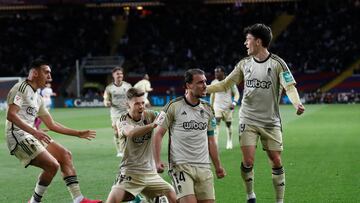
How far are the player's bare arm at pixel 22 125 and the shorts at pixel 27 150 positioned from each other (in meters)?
0.49

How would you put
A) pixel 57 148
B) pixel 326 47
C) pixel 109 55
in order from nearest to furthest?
pixel 57 148 → pixel 326 47 → pixel 109 55

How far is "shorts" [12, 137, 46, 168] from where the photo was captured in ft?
31.3

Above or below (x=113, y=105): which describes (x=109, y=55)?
above

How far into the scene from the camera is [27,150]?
31.4 feet

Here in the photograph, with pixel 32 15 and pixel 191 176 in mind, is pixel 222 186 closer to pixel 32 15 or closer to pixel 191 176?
pixel 191 176

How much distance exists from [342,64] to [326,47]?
2.07 meters

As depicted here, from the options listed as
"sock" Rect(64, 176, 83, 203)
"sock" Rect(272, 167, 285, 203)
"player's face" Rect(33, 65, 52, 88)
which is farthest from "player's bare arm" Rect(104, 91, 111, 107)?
"sock" Rect(272, 167, 285, 203)

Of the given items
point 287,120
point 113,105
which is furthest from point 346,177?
point 287,120

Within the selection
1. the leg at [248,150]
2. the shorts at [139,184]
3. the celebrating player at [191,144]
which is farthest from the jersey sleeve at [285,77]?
the shorts at [139,184]

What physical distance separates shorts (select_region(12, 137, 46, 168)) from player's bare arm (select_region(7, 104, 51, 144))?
49 centimetres

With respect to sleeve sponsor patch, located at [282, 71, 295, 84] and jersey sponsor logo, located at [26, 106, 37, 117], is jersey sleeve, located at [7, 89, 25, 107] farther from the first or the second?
sleeve sponsor patch, located at [282, 71, 295, 84]

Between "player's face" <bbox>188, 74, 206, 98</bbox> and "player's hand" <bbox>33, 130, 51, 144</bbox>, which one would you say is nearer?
"player's face" <bbox>188, 74, 206, 98</bbox>

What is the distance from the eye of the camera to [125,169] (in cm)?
848

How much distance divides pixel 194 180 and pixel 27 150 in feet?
8.73
